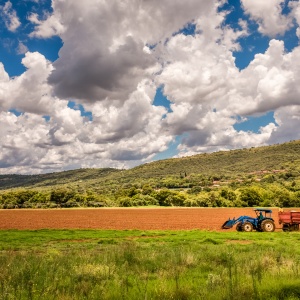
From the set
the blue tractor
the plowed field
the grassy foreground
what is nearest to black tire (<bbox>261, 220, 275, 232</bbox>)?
the blue tractor

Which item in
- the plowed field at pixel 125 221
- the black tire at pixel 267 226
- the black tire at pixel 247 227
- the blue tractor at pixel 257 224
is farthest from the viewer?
the plowed field at pixel 125 221

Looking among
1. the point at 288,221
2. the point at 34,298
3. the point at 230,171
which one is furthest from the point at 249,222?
the point at 230,171

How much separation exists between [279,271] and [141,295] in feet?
17.8

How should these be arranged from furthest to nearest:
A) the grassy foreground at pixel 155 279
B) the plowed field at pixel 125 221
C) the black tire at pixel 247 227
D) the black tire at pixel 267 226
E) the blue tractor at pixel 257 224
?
1. the plowed field at pixel 125 221
2. the black tire at pixel 247 227
3. the blue tractor at pixel 257 224
4. the black tire at pixel 267 226
5. the grassy foreground at pixel 155 279

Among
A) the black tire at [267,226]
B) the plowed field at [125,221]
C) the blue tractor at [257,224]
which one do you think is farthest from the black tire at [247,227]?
the plowed field at [125,221]

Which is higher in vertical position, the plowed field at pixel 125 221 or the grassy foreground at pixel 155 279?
the grassy foreground at pixel 155 279

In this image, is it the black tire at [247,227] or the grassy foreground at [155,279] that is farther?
the black tire at [247,227]

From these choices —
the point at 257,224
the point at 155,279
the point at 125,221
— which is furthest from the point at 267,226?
the point at 155,279

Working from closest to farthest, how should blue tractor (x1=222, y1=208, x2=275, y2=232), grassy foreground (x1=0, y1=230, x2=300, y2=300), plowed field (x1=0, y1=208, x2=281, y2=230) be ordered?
grassy foreground (x1=0, y1=230, x2=300, y2=300) < blue tractor (x1=222, y1=208, x2=275, y2=232) < plowed field (x1=0, y1=208, x2=281, y2=230)

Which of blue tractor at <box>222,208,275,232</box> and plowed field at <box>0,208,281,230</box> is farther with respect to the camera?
plowed field at <box>0,208,281,230</box>

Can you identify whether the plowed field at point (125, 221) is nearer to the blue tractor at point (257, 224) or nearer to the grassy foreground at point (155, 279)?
the blue tractor at point (257, 224)

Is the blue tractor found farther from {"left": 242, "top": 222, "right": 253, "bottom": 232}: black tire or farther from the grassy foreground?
the grassy foreground

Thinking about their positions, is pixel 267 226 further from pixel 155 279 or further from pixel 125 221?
pixel 155 279

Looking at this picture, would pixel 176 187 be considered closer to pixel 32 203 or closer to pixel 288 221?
pixel 32 203
